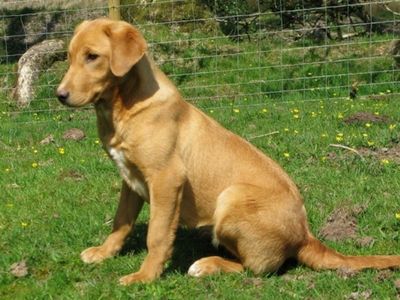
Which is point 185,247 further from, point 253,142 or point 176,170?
point 253,142

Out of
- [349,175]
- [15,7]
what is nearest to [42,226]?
[349,175]

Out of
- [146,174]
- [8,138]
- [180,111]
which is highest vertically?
A: [180,111]

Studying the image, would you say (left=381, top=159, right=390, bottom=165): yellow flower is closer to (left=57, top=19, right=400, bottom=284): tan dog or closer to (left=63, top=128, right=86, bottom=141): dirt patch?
(left=57, top=19, right=400, bottom=284): tan dog

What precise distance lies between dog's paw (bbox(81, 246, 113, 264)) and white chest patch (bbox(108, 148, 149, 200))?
0.57 meters

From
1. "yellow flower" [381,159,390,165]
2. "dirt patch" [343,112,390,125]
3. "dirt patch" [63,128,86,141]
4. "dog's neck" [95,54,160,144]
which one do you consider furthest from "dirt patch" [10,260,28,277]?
"dirt patch" [343,112,390,125]

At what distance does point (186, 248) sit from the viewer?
18.9 feet

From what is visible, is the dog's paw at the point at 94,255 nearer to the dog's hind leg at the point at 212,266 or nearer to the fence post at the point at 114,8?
the dog's hind leg at the point at 212,266

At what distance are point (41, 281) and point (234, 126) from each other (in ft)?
15.1

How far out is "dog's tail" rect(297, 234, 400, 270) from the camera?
486 cm

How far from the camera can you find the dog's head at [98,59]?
4.89 meters

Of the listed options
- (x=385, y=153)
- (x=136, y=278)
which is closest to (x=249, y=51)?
(x=385, y=153)

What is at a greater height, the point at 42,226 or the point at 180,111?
the point at 180,111

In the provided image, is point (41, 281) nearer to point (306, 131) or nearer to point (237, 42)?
point (306, 131)

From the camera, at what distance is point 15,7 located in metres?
18.7
